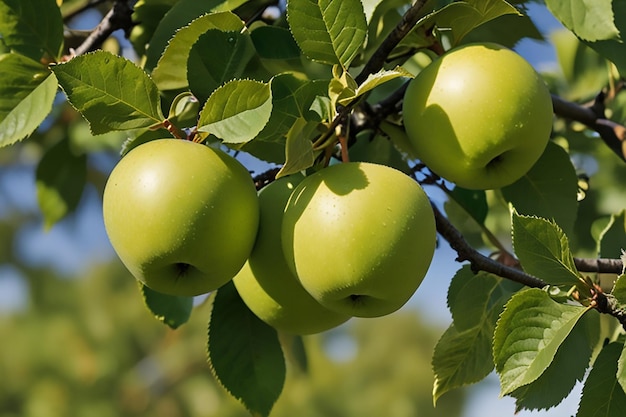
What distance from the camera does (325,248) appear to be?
669mm

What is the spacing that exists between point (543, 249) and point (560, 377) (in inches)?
6.6

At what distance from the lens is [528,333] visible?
2.27 ft

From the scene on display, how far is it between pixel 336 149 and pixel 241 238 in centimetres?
25

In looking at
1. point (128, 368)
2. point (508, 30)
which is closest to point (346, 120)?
point (508, 30)

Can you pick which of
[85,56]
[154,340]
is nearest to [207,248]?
[85,56]

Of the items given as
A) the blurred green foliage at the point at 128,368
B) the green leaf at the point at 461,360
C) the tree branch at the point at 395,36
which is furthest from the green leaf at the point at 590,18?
the blurred green foliage at the point at 128,368

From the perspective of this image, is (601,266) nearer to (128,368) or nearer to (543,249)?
(543,249)

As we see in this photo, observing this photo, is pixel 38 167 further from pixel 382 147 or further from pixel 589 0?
pixel 589 0

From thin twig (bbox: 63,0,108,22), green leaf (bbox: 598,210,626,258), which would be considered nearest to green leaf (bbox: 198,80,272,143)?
green leaf (bbox: 598,210,626,258)

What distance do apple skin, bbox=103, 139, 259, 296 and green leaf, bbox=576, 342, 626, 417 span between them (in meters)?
0.37

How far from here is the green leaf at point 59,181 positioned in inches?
54.7

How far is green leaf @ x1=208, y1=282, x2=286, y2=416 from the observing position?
2.99 feet

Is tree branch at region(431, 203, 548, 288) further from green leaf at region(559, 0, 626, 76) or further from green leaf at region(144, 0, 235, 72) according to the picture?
green leaf at region(144, 0, 235, 72)

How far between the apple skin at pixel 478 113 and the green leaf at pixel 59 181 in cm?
81
